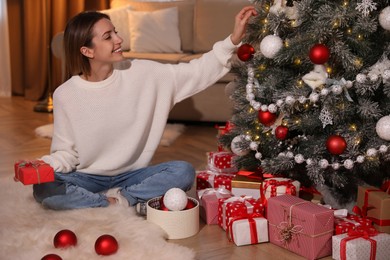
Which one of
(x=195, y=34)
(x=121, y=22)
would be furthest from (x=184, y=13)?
(x=121, y=22)

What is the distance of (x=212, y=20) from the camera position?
4.30 meters

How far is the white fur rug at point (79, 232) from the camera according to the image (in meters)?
1.83

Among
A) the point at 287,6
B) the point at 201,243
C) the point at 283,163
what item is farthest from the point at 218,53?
the point at 201,243

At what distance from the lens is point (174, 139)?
357cm

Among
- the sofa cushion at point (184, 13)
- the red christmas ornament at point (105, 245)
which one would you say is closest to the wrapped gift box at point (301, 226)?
the red christmas ornament at point (105, 245)

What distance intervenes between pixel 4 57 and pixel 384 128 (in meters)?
4.13

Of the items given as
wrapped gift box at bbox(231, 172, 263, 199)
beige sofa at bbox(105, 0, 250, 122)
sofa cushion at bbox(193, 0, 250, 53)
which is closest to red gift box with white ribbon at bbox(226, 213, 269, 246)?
wrapped gift box at bbox(231, 172, 263, 199)

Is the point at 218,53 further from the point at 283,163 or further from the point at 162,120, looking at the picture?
the point at 283,163

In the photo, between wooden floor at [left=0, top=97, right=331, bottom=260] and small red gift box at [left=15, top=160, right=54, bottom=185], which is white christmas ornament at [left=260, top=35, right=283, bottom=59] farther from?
small red gift box at [left=15, top=160, right=54, bottom=185]

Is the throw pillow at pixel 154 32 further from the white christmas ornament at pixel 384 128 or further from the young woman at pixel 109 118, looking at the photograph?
the white christmas ornament at pixel 384 128

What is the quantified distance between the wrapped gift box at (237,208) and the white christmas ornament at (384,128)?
1.52ft

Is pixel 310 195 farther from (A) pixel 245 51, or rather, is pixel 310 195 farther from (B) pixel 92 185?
(B) pixel 92 185

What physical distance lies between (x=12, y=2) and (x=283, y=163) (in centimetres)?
375

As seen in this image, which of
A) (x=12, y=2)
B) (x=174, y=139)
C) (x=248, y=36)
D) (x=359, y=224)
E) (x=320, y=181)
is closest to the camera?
(x=359, y=224)
